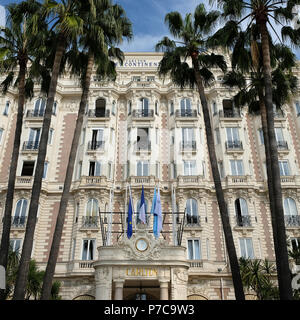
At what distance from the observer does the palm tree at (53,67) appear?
13747mm

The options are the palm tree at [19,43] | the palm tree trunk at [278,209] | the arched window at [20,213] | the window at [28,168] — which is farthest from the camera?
the window at [28,168]

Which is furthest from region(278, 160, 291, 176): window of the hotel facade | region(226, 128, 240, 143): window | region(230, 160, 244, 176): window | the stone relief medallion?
the stone relief medallion

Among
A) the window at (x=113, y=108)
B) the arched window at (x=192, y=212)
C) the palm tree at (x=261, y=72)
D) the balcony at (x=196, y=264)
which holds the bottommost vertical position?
the balcony at (x=196, y=264)

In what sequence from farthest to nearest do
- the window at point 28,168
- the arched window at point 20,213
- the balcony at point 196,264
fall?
the window at point 28,168
the arched window at point 20,213
the balcony at point 196,264

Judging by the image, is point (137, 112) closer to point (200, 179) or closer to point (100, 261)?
point (200, 179)

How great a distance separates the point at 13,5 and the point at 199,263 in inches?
893

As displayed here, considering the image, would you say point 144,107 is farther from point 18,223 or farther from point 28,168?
point 18,223

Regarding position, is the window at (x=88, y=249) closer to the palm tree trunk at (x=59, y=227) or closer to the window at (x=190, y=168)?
the window at (x=190, y=168)

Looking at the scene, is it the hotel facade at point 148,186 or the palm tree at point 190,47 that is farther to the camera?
the hotel facade at point 148,186

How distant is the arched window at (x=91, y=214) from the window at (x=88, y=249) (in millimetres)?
1325

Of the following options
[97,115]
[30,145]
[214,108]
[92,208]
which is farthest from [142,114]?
[30,145]

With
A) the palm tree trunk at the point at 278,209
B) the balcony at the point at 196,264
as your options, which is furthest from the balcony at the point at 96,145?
the palm tree trunk at the point at 278,209

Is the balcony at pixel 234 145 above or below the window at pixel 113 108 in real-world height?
below

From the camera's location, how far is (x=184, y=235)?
27.7 metres
